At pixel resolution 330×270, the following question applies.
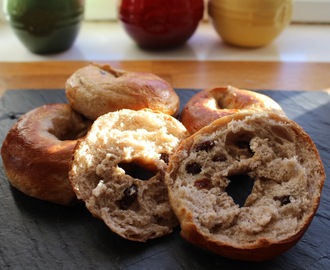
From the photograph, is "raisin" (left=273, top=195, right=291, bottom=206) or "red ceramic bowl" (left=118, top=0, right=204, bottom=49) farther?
"red ceramic bowl" (left=118, top=0, right=204, bottom=49)

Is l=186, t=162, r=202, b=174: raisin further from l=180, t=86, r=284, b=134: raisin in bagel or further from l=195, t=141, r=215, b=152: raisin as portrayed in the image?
l=180, t=86, r=284, b=134: raisin in bagel

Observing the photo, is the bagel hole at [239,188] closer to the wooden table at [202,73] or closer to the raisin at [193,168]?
the raisin at [193,168]

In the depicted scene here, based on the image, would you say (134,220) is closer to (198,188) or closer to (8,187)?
(198,188)

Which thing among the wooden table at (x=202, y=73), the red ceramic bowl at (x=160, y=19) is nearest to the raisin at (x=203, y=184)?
the wooden table at (x=202, y=73)

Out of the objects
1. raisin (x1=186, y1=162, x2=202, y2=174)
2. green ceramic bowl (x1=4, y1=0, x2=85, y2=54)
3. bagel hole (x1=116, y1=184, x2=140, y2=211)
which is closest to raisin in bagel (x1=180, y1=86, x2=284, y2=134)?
raisin (x1=186, y1=162, x2=202, y2=174)

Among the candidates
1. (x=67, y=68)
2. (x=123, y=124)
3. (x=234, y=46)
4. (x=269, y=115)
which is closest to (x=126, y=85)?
(x=123, y=124)

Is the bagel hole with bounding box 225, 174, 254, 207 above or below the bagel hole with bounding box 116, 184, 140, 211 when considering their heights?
below
